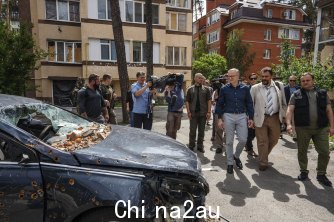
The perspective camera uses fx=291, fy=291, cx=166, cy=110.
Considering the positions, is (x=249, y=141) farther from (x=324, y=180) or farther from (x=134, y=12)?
(x=134, y=12)

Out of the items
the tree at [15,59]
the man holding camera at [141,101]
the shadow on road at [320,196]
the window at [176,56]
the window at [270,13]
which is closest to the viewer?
the shadow on road at [320,196]

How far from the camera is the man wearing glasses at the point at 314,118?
479 centimetres

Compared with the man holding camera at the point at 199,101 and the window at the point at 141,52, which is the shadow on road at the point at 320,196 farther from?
the window at the point at 141,52

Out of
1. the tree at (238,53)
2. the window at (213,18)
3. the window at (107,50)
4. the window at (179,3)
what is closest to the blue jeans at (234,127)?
the window at (107,50)

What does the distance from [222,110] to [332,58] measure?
1099 centimetres

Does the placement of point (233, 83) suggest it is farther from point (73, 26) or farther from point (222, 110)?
point (73, 26)

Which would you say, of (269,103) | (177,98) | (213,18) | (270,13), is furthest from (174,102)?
(213,18)

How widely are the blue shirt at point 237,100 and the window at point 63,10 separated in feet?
62.5

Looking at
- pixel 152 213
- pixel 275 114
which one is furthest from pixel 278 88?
pixel 152 213

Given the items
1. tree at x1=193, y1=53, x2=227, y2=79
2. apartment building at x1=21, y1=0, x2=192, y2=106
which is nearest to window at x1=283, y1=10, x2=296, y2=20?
tree at x1=193, y1=53, x2=227, y2=79

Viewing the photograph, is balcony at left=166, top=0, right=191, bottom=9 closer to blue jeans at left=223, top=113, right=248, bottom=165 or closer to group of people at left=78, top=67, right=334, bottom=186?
group of people at left=78, top=67, right=334, bottom=186

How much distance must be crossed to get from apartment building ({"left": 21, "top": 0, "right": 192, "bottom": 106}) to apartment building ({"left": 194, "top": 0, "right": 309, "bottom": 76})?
574 inches

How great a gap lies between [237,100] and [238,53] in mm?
26958

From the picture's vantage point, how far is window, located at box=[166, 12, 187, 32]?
24250 millimetres
